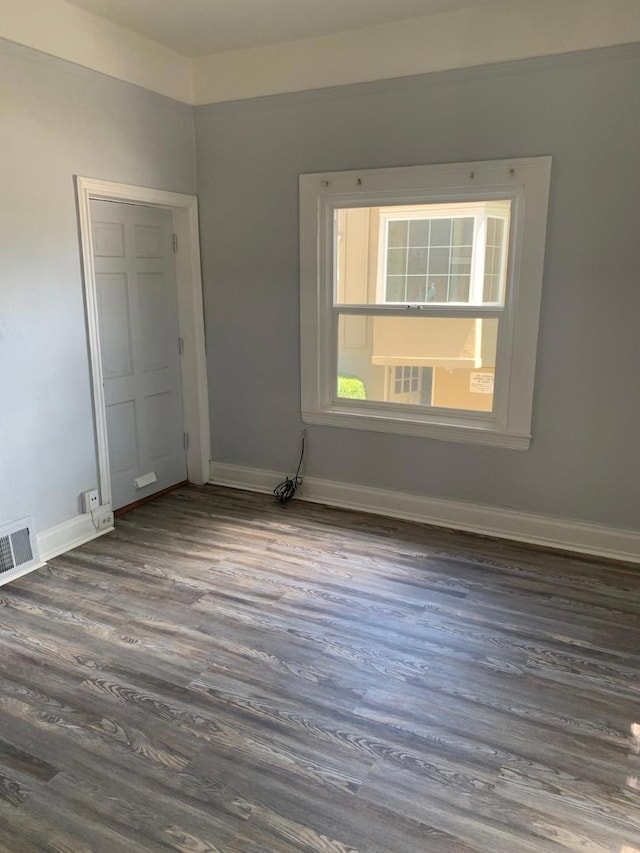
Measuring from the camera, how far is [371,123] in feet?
11.6

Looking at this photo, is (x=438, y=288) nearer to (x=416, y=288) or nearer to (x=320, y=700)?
(x=416, y=288)

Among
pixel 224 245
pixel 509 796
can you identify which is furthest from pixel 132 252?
pixel 509 796

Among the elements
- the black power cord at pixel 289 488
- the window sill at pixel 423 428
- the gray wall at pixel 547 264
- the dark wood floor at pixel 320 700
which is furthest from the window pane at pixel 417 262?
the dark wood floor at pixel 320 700

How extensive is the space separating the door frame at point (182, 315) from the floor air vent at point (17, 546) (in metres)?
0.52

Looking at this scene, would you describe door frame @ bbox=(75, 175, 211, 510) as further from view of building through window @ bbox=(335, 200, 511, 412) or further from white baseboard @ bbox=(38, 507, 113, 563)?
view of building through window @ bbox=(335, 200, 511, 412)

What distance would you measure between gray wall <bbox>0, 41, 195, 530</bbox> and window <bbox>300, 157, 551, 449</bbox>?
121 centimetres

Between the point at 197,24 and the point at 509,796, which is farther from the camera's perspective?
the point at 197,24

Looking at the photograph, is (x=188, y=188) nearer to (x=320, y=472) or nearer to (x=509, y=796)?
(x=320, y=472)

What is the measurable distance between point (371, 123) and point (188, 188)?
1323 mm

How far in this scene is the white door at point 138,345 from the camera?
373 centimetres

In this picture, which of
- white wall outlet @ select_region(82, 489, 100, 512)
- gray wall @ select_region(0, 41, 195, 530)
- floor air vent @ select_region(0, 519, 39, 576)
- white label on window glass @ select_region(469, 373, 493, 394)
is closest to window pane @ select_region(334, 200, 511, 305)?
white label on window glass @ select_region(469, 373, 493, 394)

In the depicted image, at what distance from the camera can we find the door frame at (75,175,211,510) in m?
3.41

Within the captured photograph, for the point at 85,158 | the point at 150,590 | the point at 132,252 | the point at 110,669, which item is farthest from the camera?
the point at 132,252

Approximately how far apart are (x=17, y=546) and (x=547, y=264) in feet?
10.4
